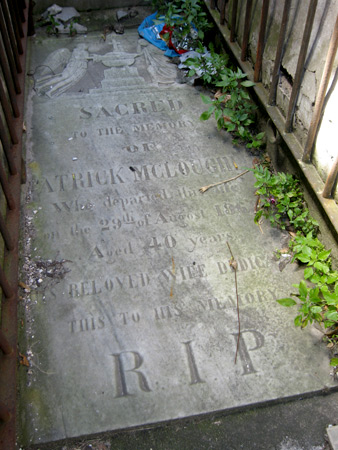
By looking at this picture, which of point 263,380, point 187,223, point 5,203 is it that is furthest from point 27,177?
point 263,380

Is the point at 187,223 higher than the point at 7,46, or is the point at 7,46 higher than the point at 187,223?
the point at 7,46

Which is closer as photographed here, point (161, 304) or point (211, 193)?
point (161, 304)

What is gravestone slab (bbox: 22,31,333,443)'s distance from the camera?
2000 millimetres

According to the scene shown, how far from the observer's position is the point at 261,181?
263 cm

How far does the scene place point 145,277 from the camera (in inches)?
95.3

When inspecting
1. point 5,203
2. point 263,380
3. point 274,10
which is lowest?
point 263,380

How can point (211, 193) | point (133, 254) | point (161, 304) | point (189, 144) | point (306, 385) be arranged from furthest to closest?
1. point (189, 144)
2. point (211, 193)
3. point (133, 254)
4. point (161, 304)
5. point (306, 385)

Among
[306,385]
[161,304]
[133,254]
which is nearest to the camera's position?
[306,385]

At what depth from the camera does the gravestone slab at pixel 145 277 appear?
2.00 m

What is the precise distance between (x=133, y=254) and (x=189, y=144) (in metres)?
1.08

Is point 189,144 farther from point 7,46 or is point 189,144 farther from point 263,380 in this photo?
point 263,380

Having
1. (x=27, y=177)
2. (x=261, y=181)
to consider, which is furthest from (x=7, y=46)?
(x=261, y=181)

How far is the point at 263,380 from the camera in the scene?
6.68 feet

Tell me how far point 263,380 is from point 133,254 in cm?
99
